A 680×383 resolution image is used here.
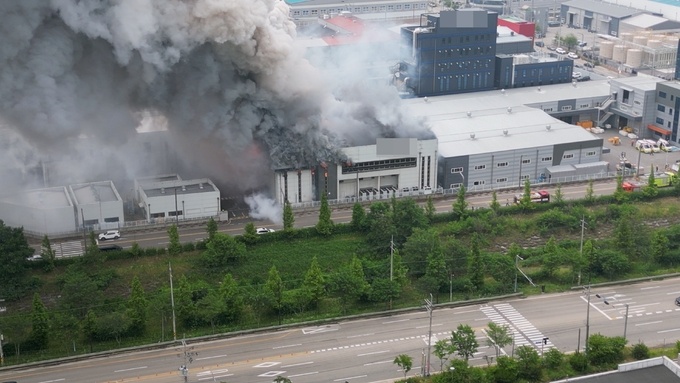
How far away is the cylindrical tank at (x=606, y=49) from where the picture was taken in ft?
211

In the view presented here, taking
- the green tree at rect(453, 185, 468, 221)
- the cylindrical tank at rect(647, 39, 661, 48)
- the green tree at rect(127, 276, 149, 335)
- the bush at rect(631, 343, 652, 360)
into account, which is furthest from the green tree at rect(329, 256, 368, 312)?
the cylindrical tank at rect(647, 39, 661, 48)

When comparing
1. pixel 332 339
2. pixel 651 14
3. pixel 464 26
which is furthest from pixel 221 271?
pixel 651 14

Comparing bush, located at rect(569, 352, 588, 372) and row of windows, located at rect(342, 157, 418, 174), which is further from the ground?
row of windows, located at rect(342, 157, 418, 174)

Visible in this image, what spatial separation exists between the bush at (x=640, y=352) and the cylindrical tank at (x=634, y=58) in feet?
124

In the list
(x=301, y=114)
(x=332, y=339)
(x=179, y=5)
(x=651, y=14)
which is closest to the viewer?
(x=332, y=339)

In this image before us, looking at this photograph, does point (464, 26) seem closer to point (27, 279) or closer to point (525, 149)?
point (525, 149)

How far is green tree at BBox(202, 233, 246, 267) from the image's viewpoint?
33.9 metres

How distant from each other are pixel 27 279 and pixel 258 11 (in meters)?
14.6

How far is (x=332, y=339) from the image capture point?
96.7 feet

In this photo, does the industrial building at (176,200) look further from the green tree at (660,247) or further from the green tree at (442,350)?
the green tree at (660,247)

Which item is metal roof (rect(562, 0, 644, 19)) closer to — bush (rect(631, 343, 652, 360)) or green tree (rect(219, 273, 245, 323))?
bush (rect(631, 343, 652, 360))

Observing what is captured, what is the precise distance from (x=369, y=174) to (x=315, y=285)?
34.9ft

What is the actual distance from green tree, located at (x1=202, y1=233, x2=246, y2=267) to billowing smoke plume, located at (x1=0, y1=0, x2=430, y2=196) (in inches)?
250

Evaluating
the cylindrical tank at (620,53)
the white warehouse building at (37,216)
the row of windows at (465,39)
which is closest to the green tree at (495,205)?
the row of windows at (465,39)
